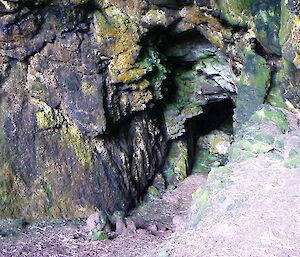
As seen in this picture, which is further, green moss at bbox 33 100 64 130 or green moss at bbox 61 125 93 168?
green moss at bbox 61 125 93 168

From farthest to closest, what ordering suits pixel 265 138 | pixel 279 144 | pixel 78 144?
pixel 78 144, pixel 265 138, pixel 279 144

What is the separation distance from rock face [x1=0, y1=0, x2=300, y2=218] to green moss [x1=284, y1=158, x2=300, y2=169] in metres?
1.33

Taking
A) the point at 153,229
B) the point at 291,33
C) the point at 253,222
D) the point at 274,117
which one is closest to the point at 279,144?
the point at 274,117

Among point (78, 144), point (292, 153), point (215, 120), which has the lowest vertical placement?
point (78, 144)

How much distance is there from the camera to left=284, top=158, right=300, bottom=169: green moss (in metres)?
3.96

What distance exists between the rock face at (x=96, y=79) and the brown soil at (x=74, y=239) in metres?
0.37

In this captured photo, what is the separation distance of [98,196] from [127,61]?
2.79 meters

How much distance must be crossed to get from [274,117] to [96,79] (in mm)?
3258

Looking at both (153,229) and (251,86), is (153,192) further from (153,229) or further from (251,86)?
(251,86)

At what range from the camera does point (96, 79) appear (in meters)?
6.39

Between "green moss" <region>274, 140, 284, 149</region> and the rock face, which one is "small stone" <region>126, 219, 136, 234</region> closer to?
the rock face

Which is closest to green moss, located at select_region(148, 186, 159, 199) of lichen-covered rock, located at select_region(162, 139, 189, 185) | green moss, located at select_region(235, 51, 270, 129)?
lichen-covered rock, located at select_region(162, 139, 189, 185)

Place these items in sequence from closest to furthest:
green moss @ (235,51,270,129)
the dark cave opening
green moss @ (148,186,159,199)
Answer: green moss @ (235,51,270,129)
green moss @ (148,186,159,199)
the dark cave opening

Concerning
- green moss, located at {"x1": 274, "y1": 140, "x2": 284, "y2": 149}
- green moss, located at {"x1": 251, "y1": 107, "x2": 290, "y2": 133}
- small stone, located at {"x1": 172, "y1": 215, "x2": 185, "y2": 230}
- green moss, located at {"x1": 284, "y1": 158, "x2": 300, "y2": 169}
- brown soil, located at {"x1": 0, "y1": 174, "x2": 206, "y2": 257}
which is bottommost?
brown soil, located at {"x1": 0, "y1": 174, "x2": 206, "y2": 257}
